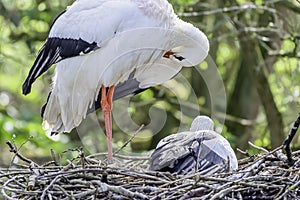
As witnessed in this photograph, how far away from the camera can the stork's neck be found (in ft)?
18.4

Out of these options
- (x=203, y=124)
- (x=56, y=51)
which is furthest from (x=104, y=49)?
(x=203, y=124)

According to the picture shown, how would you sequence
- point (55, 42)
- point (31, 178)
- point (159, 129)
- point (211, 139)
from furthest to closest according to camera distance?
point (159, 129) < point (55, 42) < point (211, 139) < point (31, 178)

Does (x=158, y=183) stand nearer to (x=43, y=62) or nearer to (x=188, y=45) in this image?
(x=43, y=62)

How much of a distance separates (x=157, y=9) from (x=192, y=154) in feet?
4.38

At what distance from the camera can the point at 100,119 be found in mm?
8383

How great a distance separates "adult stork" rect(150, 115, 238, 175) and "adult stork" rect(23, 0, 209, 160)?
2.79 ft

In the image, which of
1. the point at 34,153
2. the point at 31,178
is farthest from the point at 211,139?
the point at 34,153

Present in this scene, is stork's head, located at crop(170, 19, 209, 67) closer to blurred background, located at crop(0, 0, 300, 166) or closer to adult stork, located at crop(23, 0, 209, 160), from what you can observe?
adult stork, located at crop(23, 0, 209, 160)

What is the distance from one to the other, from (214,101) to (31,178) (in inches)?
142

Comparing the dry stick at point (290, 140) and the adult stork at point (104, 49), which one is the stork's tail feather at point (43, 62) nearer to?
the adult stork at point (104, 49)

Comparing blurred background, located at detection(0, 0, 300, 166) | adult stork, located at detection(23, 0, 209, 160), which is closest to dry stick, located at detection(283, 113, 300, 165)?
adult stork, located at detection(23, 0, 209, 160)

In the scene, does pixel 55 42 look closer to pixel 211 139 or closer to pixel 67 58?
pixel 67 58

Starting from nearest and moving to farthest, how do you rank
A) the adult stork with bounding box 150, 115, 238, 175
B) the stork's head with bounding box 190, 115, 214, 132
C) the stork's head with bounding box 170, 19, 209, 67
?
the adult stork with bounding box 150, 115, 238, 175 → the stork's head with bounding box 190, 115, 214, 132 → the stork's head with bounding box 170, 19, 209, 67

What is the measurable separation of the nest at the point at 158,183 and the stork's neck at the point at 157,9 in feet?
4.77
